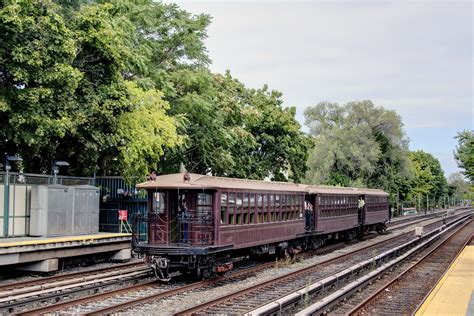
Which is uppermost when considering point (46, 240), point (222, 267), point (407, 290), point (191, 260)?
point (46, 240)

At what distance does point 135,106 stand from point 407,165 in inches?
1788

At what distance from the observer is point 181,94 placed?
98.2 feet

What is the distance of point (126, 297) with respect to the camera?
13.5 metres

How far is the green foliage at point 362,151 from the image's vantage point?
56844 millimetres

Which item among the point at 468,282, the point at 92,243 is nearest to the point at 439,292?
the point at 468,282

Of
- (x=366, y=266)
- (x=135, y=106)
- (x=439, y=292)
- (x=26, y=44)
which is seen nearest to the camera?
(x=439, y=292)

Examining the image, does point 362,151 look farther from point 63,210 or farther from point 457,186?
point 457,186

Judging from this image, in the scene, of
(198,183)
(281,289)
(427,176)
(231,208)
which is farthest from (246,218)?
(427,176)

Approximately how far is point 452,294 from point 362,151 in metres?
44.7

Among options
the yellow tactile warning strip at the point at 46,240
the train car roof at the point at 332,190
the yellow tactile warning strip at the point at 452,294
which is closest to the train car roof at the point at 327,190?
the train car roof at the point at 332,190

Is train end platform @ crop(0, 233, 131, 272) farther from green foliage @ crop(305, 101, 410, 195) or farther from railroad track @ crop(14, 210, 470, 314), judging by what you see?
green foliage @ crop(305, 101, 410, 195)

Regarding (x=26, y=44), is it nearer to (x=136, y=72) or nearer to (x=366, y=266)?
(x=136, y=72)

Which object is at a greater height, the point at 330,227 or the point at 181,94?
the point at 181,94

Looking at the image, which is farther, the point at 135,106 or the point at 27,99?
the point at 135,106
